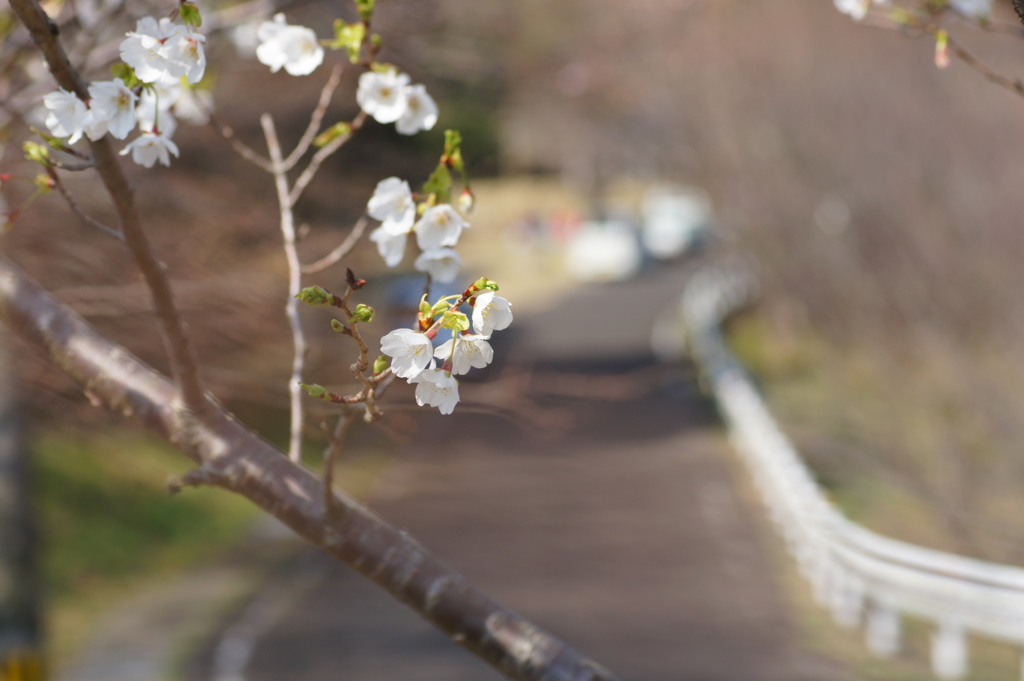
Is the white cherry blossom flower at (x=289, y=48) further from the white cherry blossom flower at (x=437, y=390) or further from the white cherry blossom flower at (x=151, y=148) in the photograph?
the white cherry blossom flower at (x=437, y=390)

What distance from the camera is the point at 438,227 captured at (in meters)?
2.30

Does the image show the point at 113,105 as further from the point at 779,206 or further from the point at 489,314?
the point at 779,206

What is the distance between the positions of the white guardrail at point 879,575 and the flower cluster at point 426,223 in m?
4.67

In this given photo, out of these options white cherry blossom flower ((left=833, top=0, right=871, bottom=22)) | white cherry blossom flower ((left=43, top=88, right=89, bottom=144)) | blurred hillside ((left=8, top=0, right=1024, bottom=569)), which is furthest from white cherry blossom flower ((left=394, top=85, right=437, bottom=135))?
blurred hillside ((left=8, top=0, right=1024, bottom=569))

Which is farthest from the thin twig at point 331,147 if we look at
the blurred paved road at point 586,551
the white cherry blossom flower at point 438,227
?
the blurred paved road at point 586,551

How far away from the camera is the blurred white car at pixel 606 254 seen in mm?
36969

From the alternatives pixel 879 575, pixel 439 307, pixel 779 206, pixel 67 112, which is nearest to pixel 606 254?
pixel 779 206

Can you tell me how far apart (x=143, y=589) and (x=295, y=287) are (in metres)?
10.8

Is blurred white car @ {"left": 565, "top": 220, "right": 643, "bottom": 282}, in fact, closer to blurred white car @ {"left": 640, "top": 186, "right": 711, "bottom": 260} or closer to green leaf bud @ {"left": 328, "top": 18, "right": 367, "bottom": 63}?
blurred white car @ {"left": 640, "top": 186, "right": 711, "bottom": 260}

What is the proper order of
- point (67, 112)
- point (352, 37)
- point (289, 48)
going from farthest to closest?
point (289, 48) → point (352, 37) → point (67, 112)

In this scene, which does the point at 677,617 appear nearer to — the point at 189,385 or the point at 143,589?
the point at 143,589

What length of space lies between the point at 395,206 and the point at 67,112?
643mm

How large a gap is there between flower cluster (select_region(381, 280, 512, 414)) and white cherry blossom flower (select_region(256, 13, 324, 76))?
100cm

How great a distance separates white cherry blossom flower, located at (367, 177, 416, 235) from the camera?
230cm
